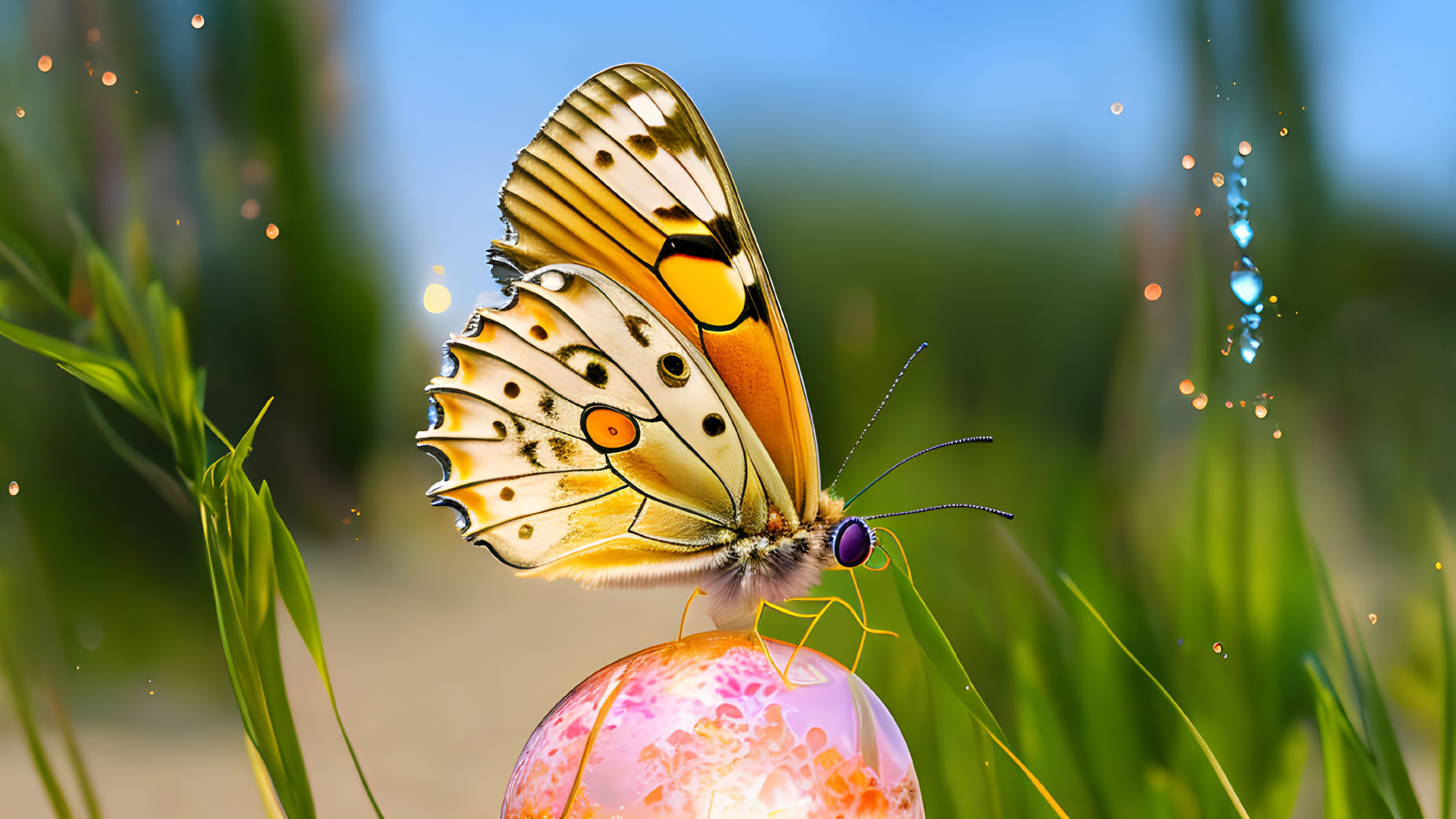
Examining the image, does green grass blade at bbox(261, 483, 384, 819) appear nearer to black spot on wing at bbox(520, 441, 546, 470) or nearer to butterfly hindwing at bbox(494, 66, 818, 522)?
black spot on wing at bbox(520, 441, 546, 470)

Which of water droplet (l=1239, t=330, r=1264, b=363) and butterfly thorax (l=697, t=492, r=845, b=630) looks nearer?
butterfly thorax (l=697, t=492, r=845, b=630)

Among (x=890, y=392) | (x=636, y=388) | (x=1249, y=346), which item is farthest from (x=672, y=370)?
(x=1249, y=346)

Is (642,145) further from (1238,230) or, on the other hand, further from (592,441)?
(1238,230)

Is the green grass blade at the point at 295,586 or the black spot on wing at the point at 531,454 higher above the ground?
the black spot on wing at the point at 531,454

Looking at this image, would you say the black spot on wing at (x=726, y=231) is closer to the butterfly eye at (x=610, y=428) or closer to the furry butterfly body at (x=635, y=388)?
the furry butterfly body at (x=635, y=388)

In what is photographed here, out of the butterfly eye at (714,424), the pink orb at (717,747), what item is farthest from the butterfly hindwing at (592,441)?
the pink orb at (717,747)

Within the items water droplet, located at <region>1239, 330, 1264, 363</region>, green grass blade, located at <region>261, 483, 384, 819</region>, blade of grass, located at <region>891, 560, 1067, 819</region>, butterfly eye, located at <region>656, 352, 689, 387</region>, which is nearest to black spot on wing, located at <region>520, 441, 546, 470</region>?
butterfly eye, located at <region>656, 352, 689, 387</region>
